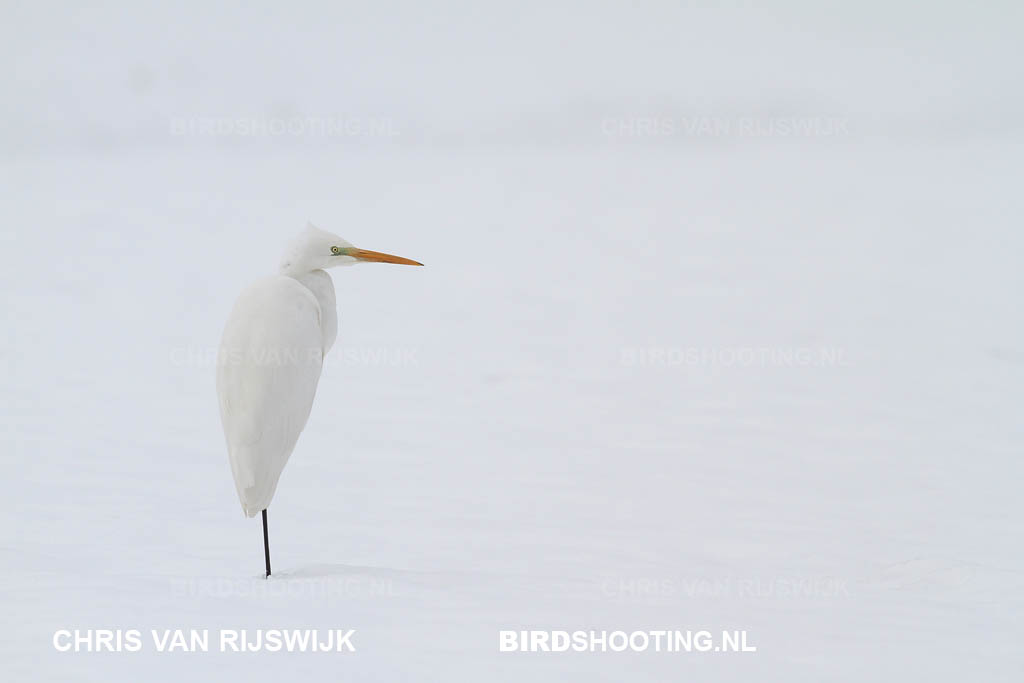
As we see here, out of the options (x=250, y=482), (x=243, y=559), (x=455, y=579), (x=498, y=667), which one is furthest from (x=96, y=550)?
(x=498, y=667)

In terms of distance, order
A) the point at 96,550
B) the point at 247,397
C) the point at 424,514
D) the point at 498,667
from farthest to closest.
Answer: the point at 424,514, the point at 96,550, the point at 247,397, the point at 498,667

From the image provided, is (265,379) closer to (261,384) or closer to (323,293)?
(261,384)

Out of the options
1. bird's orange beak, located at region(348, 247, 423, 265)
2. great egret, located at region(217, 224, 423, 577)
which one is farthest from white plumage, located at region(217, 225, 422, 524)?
bird's orange beak, located at region(348, 247, 423, 265)

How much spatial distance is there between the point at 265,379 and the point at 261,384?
2 cm

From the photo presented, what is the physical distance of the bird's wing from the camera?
8.38 feet

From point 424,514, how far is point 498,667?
1921mm

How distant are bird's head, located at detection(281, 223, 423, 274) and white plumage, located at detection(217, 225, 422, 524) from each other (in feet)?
0.22

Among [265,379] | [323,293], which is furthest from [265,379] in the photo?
[323,293]

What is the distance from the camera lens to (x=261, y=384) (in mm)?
2551

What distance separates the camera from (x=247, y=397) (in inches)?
101

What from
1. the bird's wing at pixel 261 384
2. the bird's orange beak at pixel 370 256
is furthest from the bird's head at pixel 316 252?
the bird's wing at pixel 261 384

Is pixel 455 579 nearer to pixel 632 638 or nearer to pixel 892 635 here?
pixel 632 638

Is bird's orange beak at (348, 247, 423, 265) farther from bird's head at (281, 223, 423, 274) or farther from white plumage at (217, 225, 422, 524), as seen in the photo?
white plumage at (217, 225, 422, 524)

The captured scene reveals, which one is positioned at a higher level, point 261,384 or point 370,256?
point 370,256
